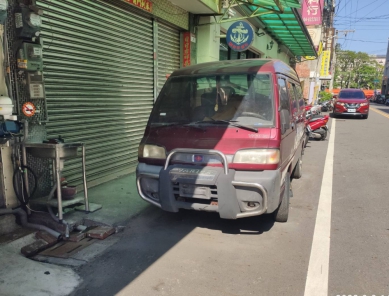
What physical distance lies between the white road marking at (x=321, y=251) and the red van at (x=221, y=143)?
515mm

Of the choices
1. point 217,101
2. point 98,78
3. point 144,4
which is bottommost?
point 217,101

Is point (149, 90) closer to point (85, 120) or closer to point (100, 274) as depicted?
point (85, 120)

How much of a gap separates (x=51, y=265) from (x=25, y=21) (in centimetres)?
281

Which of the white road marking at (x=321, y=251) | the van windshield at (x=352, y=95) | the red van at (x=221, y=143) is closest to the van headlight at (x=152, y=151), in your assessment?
the red van at (x=221, y=143)

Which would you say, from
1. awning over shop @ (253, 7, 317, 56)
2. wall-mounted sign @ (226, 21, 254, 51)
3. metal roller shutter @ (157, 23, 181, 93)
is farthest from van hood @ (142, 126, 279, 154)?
awning over shop @ (253, 7, 317, 56)

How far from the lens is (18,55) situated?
3936mm

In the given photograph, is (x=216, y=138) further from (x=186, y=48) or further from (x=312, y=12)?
(x=312, y=12)

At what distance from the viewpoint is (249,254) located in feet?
11.6

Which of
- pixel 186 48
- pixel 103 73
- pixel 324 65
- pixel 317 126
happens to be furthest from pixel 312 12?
pixel 103 73

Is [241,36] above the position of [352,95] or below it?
above

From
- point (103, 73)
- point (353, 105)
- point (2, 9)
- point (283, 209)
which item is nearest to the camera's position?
point (2, 9)

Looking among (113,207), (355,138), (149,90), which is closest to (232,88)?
(113,207)

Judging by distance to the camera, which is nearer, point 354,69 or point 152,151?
point 152,151

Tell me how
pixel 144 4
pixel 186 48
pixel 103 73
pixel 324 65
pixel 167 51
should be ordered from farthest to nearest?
pixel 324 65
pixel 186 48
pixel 167 51
pixel 144 4
pixel 103 73
